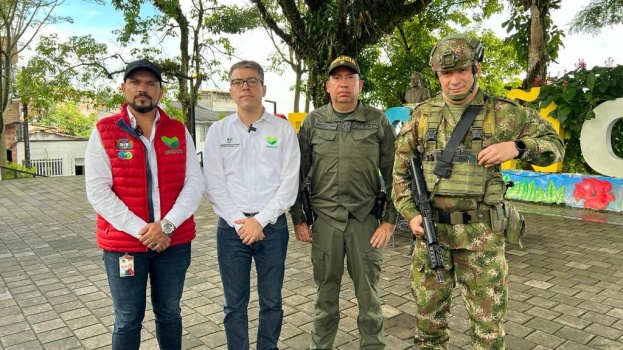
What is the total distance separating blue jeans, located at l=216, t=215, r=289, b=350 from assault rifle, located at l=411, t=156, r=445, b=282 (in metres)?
0.81

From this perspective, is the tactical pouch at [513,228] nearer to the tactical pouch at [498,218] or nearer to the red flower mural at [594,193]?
the tactical pouch at [498,218]

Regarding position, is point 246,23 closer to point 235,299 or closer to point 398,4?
point 398,4

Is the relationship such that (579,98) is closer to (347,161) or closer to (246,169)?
(347,161)

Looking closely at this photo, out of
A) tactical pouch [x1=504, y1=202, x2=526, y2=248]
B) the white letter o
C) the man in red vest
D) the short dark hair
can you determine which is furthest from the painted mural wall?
the man in red vest

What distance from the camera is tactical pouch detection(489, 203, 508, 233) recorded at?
2.40 m

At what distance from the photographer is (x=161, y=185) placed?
95.8 inches

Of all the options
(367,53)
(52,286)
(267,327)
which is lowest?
(52,286)

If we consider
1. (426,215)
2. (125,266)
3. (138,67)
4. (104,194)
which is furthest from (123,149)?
(426,215)

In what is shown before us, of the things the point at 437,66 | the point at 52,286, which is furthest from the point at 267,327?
the point at 52,286

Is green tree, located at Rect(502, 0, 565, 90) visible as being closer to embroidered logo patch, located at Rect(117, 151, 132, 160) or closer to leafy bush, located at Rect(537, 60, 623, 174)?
leafy bush, located at Rect(537, 60, 623, 174)

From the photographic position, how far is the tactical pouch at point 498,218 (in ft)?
7.88

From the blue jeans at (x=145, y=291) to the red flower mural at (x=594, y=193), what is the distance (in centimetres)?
789

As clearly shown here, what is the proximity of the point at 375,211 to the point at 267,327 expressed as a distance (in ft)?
3.15

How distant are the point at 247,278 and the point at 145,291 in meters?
0.56
